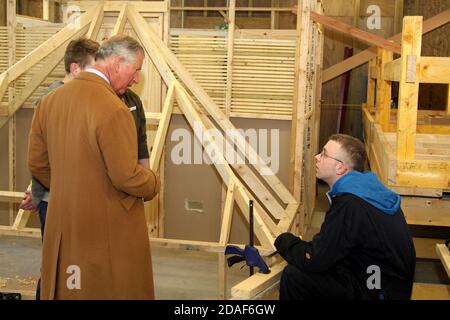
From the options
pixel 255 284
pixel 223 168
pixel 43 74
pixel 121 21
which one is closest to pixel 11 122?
pixel 43 74

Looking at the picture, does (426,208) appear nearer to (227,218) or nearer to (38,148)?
(227,218)

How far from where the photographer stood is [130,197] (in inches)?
95.4

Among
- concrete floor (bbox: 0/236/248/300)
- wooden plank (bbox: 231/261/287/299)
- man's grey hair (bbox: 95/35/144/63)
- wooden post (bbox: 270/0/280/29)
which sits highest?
wooden post (bbox: 270/0/280/29)

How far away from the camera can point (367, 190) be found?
7.89 ft

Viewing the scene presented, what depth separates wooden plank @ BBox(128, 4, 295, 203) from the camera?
4.61 m

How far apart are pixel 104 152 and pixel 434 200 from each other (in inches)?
72.5

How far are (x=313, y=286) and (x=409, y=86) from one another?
48.6 inches

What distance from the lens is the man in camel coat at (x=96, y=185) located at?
89.7 inches

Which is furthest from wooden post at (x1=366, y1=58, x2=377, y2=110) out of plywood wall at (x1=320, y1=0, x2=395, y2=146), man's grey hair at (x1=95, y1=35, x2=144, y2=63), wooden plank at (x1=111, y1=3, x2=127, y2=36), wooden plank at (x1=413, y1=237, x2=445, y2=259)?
man's grey hair at (x1=95, y1=35, x2=144, y2=63)

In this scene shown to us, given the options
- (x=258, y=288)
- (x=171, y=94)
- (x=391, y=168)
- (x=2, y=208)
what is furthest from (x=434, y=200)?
(x=2, y=208)

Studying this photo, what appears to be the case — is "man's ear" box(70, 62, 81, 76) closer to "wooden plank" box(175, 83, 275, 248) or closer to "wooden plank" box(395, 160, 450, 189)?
"wooden plank" box(175, 83, 275, 248)

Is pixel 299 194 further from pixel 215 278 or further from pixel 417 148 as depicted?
pixel 417 148

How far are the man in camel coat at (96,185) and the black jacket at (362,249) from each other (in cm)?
77

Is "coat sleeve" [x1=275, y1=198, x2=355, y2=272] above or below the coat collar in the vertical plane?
below
